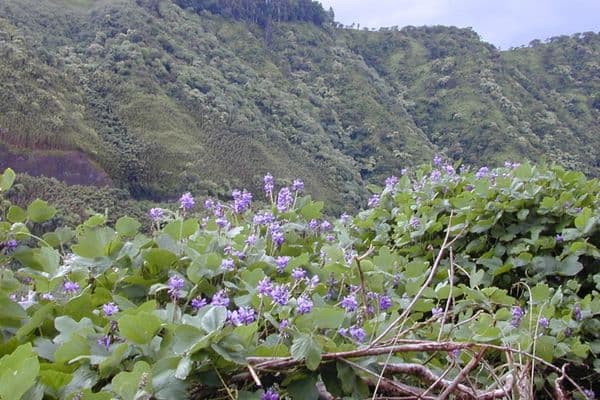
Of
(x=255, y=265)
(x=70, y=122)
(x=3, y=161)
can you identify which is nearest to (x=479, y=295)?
(x=255, y=265)

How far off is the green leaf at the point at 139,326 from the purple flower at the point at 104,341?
0.08 meters

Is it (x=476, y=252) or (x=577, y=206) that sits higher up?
(x=577, y=206)

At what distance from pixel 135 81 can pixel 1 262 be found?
6156cm

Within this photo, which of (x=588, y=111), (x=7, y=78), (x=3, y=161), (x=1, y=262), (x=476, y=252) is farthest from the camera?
(x=588, y=111)

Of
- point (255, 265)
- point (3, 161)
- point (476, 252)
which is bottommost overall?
point (3, 161)

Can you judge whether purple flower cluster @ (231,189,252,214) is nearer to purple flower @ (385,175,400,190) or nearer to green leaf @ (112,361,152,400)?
purple flower @ (385,175,400,190)

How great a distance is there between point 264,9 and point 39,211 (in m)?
88.9

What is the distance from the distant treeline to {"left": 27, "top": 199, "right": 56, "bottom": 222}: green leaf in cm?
8509

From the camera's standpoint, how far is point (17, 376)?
2.19 ft

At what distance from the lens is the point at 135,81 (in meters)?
59.4

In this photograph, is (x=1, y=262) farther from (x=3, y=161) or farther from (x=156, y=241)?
(x=3, y=161)

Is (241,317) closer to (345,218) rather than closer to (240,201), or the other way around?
(240,201)

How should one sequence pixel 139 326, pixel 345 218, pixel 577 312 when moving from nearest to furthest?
1. pixel 139 326
2. pixel 577 312
3. pixel 345 218

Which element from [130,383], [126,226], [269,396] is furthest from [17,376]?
[126,226]
